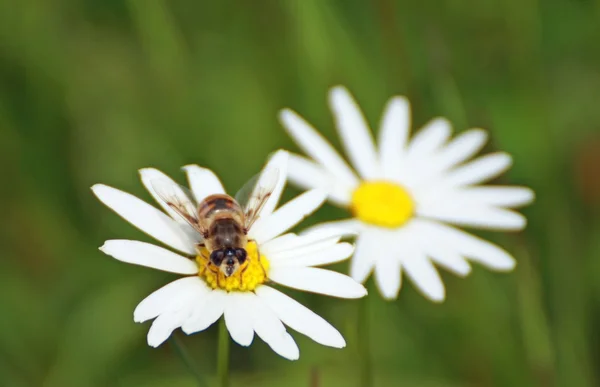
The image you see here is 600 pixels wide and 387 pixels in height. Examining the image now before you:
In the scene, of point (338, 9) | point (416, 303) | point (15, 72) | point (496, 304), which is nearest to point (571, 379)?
point (496, 304)

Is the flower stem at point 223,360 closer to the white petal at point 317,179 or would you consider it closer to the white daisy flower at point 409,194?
the white daisy flower at point 409,194

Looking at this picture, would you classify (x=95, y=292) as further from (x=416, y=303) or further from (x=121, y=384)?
(x=416, y=303)

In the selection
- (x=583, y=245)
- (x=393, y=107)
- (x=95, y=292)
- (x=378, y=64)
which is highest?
(x=378, y=64)

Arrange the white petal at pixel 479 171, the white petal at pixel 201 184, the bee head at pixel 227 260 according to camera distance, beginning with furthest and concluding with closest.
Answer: the white petal at pixel 479 171 → the white petal at pixel 201 184 → the bee head at pixel 227 260

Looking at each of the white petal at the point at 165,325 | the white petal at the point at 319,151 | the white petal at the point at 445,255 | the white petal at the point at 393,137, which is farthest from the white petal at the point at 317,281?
the white petal at the point at 393,137

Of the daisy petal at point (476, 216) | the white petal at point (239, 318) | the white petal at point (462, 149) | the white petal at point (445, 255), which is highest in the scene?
the white petal at point (462, 149)

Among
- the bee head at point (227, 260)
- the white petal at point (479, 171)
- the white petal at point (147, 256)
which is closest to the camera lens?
the white petal at point (147, 256)
